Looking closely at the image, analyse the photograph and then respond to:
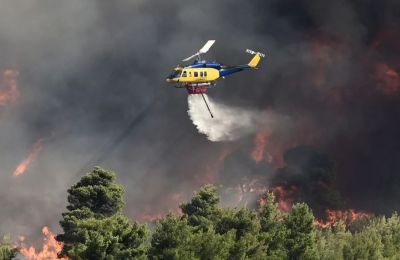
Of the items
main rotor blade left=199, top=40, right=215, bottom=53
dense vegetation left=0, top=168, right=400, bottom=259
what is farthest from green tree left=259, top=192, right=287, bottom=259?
main rotor blade left=199, top=40, right=215, bottom=53

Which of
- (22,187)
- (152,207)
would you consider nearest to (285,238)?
(152,207)

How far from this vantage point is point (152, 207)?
128 m

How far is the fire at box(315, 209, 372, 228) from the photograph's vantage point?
13088 cm

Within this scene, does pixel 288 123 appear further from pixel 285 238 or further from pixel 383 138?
pixel 285 238

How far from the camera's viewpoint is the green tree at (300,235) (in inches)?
2918

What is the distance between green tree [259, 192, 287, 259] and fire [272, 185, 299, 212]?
181ft

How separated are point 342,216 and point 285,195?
34.3 ft

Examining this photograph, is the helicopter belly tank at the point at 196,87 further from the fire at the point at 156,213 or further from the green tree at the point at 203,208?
the fire at the point at 156,213

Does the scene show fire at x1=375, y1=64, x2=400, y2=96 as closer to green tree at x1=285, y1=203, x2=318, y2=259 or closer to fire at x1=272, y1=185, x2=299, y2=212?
fire at x1=272, y1=185, x2=299, y2=212

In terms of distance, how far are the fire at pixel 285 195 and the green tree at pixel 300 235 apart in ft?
184

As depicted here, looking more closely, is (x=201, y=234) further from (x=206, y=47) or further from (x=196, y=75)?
(x=206, y=47)

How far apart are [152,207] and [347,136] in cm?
3751

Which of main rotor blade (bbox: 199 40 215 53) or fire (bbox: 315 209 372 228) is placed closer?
main rotor blade (bbox: 199 40 215 53)

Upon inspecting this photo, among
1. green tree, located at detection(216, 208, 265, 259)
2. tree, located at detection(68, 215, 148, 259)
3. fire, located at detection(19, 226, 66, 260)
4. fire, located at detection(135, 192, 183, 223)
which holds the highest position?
fire, located at detection(135, 192, 183, 223)
